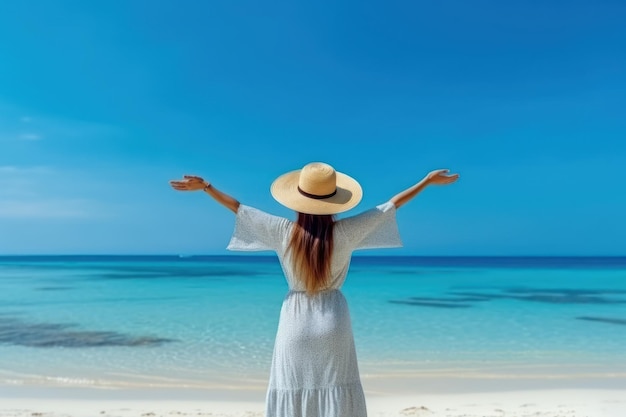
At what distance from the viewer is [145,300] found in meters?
15.8

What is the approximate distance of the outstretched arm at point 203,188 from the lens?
2.50 m

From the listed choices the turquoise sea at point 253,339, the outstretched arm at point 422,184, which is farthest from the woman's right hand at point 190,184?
the turquoise sea at point 253,339

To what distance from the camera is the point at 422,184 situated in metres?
2.62

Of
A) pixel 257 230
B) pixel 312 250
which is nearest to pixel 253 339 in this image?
pixel 257 230

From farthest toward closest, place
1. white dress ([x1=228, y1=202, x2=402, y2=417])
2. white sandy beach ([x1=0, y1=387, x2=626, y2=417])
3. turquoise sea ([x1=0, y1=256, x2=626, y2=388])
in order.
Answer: turquoise sea ([x1=0, y1=256, x2=626, y2=388]), white sandy beach ([x1=0, y1=387, x2=626, y2=417]), white dress ([x1=228, y1=202, x2=402, y2=417])

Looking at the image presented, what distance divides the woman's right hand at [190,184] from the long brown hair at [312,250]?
17.2 inches

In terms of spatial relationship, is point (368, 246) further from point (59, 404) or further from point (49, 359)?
point (49, 359)

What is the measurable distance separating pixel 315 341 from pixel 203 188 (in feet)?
2.61

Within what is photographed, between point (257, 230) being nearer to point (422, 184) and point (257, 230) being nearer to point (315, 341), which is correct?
point (315, 341)

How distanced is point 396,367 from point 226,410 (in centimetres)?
249

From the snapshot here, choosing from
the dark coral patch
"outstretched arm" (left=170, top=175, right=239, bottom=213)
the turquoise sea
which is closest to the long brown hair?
"outstretched arm" (left=170, top=175, right=239, bottom=213)

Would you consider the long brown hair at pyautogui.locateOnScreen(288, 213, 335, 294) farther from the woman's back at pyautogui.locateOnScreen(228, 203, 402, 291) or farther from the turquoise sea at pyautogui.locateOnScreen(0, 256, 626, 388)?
the turquoise sea at pyautogui.locateOnScreen(0, 256, 626, 388)

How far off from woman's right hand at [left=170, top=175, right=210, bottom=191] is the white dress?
0.66ft

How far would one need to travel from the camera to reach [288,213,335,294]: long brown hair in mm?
2412
